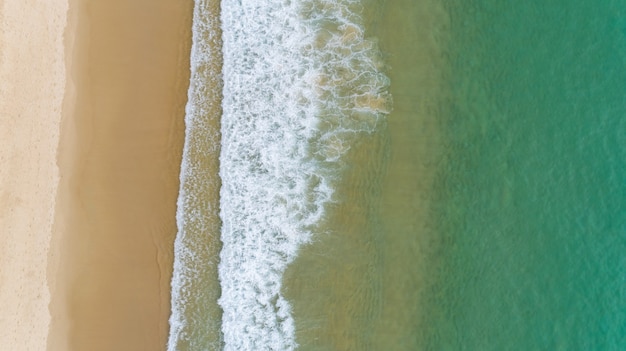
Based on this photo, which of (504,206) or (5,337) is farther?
(504,206)

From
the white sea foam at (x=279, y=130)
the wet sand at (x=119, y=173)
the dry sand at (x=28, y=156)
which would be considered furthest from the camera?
the white sea foam at (x=279, y=130)

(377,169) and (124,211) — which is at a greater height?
(377,169)

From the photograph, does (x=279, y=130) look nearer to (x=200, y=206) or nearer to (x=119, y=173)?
(x=200, y=206)

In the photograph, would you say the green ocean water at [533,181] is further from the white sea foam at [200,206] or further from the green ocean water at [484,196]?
the white sea foam at [200,206]

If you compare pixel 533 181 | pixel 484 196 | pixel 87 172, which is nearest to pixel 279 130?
pixel 87 172

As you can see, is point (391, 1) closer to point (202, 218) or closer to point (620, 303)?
point (202, 218)

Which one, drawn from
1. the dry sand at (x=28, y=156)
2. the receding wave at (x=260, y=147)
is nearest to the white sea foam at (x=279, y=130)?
the receding wave at (x=260, y=147)

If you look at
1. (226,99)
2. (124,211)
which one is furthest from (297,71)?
(124,211)
